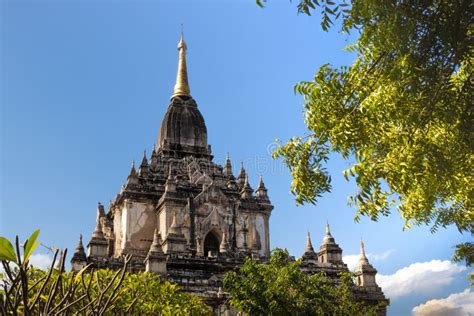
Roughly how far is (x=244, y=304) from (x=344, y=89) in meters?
12.3

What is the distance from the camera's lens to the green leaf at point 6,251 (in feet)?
19.7

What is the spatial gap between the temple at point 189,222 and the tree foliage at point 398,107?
16.5 m

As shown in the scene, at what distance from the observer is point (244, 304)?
20109mm

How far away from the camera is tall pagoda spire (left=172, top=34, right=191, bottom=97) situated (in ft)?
144

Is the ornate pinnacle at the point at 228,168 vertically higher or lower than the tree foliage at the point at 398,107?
higher

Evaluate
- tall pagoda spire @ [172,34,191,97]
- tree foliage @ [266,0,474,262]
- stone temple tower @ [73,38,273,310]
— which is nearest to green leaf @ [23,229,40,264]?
tree foliage @ [266,0,474,262]

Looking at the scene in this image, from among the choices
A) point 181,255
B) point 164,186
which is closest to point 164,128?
point 164,186

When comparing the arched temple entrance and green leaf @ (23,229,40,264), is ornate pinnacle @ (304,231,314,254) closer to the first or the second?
the arched temple entrance

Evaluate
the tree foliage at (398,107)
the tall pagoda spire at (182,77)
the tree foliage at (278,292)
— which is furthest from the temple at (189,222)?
→ the tree foliage at (398,107)

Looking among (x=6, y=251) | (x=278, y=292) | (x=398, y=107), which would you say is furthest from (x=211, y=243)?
(x=6, y=251)

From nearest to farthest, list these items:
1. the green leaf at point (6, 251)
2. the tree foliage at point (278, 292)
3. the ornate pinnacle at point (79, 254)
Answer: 1. the green leaf at point (6, 251)
2. the tree foliage at point (278, 292)
3. the ornate pinnacle at point (79, 254)

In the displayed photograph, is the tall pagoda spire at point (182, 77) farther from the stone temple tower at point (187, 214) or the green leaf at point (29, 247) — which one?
the green leaf at point (29, 247)

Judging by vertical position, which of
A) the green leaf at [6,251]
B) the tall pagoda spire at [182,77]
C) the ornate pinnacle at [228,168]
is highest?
the tall pagoda spire at [182,77]

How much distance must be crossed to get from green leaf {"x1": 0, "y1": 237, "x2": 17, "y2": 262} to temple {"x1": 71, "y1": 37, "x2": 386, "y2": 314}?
19.6 metres
